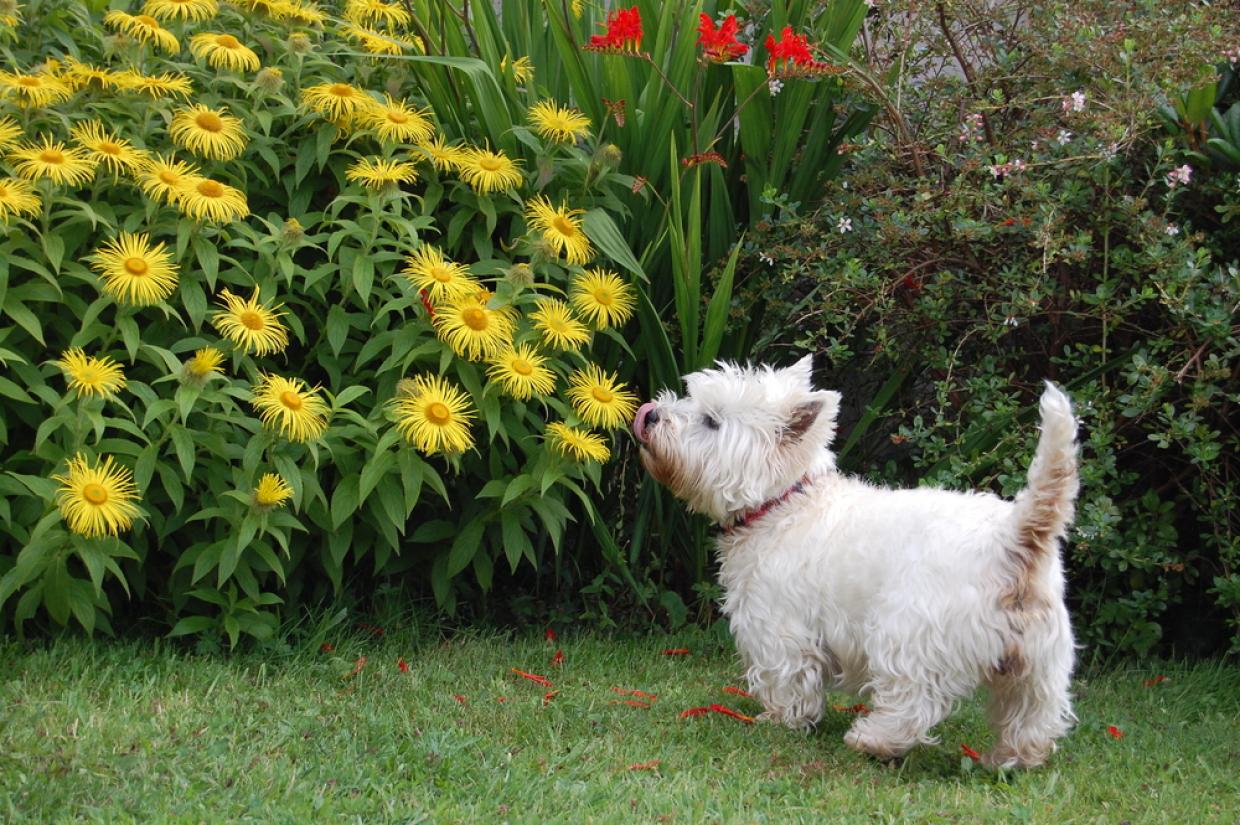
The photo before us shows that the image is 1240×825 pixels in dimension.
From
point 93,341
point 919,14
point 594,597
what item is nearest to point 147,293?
point 93,341

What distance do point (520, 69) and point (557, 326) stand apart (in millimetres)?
1330

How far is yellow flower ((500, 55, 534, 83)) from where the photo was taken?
17.7 feet

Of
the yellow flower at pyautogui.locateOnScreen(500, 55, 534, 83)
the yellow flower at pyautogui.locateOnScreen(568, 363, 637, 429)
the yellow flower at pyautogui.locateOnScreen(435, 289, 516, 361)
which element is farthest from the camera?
the yellow flower at pyautogui.locateOnScreen(500, 55, 534, 83)

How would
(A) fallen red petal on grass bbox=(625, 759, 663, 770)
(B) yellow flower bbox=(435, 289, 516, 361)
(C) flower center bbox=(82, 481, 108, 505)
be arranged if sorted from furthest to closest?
(B) yellow flower bbox=(435, 289, 516, 361) < (C) flower center bbox=(82, 481, 108, 505) < (A) fallen red petal on grass bbox=(625, 759, 663, 770)

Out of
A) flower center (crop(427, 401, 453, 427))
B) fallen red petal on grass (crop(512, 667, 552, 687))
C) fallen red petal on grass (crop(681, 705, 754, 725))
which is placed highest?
flower center (crop(427, 401, 453, 427))

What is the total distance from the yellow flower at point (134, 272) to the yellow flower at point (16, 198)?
23 cm

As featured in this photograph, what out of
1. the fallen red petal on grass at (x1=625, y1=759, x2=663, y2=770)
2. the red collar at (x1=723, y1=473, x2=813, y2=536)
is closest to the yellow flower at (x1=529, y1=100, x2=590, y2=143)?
the red collar at (x1=723, y1=473, x2=813, y2=536)

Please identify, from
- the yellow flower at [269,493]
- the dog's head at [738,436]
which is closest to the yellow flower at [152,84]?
the yellow flower at [269,493]

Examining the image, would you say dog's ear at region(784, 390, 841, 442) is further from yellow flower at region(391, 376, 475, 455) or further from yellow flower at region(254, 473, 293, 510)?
yellow flower at region(254, 473, 293, 510)

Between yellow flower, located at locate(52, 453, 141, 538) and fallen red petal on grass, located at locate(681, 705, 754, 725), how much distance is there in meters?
1.80

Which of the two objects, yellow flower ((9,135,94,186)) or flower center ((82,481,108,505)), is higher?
yellow flower ((9,135,94,186))

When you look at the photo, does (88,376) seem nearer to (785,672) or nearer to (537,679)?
(537,679)

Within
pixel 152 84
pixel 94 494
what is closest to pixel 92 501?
pixel 94 494

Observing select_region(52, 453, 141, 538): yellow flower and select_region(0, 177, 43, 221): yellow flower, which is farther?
select_region(0, 177, 43, 221): yellow flower
